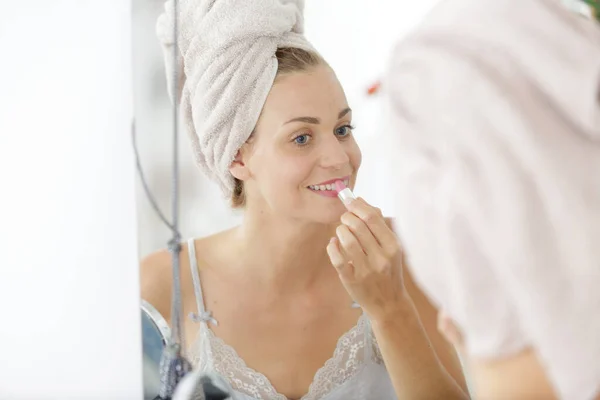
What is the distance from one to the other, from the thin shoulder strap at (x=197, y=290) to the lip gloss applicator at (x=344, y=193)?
0.24 meters

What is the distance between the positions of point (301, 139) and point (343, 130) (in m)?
0.05

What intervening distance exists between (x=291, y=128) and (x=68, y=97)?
0.44 m

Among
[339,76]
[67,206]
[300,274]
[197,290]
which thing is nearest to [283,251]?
[300,274]

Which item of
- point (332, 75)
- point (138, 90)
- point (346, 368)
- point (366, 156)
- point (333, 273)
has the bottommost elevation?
point (346, 368)

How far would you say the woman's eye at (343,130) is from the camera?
0.76 metres

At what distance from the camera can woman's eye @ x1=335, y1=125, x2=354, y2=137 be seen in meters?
0.76

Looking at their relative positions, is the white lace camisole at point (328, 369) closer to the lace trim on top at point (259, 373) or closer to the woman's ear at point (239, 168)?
the lace trim on top at point (259, 373)

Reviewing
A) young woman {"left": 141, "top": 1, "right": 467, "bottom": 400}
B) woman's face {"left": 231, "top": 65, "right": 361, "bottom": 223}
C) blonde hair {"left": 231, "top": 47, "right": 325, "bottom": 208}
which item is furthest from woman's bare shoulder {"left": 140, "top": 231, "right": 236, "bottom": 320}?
blonde hair {"left": 231, "top": 47, "right": 325, "bottom": 208}

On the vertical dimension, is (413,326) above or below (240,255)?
below

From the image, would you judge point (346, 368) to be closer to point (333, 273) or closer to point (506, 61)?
point (333, 273)

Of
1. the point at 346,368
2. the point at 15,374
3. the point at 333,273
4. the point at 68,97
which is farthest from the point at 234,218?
the point at 15,374


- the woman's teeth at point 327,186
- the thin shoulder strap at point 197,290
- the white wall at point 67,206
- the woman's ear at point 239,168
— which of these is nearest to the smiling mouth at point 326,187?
the woman's teeth at point 327,186

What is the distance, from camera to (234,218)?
0.83 meters

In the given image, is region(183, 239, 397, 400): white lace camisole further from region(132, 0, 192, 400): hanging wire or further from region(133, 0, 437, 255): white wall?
region(133, 0, 437, 255): white wall
